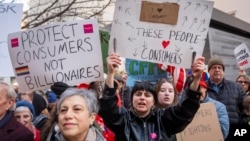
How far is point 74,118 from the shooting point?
2.44 metres

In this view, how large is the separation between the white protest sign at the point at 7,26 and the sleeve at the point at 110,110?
4.35 ft

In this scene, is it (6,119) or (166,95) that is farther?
(166,95)

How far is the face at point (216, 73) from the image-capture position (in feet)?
14.2

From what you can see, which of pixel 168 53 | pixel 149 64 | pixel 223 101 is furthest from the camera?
pixel 223 101

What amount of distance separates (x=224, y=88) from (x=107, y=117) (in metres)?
1.99

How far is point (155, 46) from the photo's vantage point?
3.23m

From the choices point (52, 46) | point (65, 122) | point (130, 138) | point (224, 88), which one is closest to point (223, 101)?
point (224, 88)

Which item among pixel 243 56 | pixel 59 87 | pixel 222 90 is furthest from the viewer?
pixel 243 56

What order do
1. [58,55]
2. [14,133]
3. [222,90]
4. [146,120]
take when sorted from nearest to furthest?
[14,133], [146,120], [58,55], [222,90]

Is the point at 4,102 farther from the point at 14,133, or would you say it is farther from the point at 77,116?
the point at 77,116

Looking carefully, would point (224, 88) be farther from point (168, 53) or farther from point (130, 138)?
point (130, 138)

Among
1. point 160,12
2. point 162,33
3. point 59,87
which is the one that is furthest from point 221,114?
point 59,87

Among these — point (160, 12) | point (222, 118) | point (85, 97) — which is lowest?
point (222, 118)

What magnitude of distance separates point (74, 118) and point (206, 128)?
1632mm
